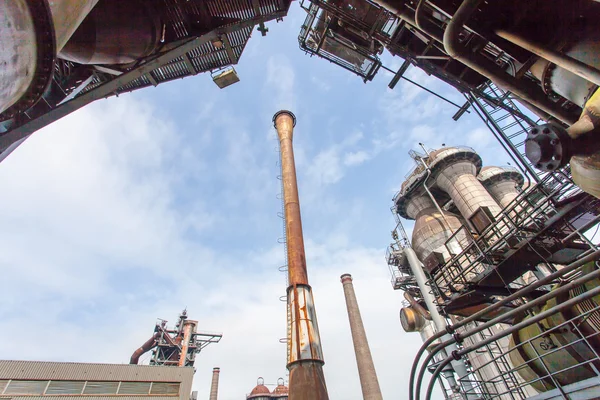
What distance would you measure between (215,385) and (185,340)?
25.2 feet

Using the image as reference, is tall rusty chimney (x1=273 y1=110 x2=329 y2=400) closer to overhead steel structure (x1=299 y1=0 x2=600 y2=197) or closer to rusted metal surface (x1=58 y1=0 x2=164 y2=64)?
overhead steel structure (x1=299 y1=0 x2=600 y2=197)

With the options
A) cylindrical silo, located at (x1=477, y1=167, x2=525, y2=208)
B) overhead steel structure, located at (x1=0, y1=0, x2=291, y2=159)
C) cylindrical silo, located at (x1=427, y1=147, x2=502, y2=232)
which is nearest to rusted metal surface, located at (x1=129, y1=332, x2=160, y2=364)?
overhead steel structure, located at (x1=0, y1=0, x2=291, y2=159)

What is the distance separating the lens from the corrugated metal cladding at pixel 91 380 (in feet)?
47.3

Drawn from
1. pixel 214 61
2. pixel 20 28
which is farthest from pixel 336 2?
pixel 20 28

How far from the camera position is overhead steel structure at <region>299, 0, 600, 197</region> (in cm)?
295

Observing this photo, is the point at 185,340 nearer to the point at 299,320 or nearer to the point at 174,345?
the point at 174,345

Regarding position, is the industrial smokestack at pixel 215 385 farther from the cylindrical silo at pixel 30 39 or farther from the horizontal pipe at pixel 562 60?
the horizontal pipe at pixel 562 60

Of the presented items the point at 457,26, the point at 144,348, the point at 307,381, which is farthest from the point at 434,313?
the point at 144,348

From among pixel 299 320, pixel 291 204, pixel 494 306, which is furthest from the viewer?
pixel 291 204

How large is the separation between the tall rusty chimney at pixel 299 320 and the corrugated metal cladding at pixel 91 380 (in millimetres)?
13856

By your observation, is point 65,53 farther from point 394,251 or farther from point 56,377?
point 394,251

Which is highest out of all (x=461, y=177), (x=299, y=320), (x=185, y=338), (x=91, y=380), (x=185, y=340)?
(x=461, y=177)

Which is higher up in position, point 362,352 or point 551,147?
point 362,352

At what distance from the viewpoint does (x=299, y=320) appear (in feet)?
30.6
